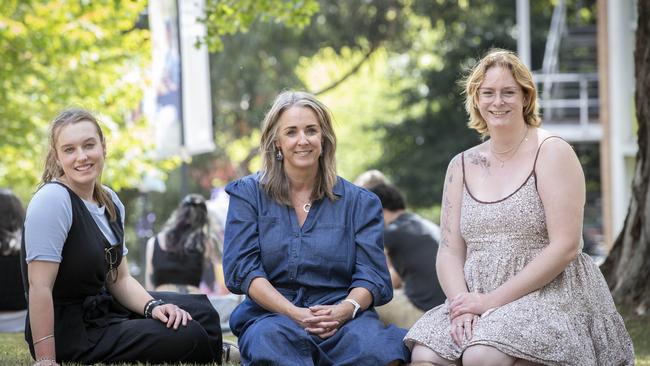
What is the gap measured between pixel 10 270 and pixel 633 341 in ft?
16.1

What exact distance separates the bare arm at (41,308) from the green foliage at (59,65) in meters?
13.3

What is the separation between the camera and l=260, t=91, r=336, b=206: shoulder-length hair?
5539mm

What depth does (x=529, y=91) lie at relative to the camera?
17.7 ft

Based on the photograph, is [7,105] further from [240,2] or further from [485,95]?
[485,95]

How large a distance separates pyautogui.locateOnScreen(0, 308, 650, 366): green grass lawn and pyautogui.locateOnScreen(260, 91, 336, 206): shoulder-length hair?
160cm

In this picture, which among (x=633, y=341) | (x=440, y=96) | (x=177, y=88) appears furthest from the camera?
(x=440, y=96)

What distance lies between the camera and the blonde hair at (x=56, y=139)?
548cm

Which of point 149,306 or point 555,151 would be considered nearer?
point 555,151

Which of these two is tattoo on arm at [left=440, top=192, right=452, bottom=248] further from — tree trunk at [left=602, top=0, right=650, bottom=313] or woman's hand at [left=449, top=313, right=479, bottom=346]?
tree trunk at [left=602, top=0, right=650, bottom=313]

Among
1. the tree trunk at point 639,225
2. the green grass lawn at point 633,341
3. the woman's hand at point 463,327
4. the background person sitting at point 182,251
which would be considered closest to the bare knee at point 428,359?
the woman's hand at point 463,327

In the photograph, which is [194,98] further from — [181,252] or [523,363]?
[523,363]

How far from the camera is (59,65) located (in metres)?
19.9

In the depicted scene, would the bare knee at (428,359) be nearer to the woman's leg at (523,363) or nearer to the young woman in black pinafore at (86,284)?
the woman's leg at (523,363)

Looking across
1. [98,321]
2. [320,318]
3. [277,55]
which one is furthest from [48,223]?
[277,55]
